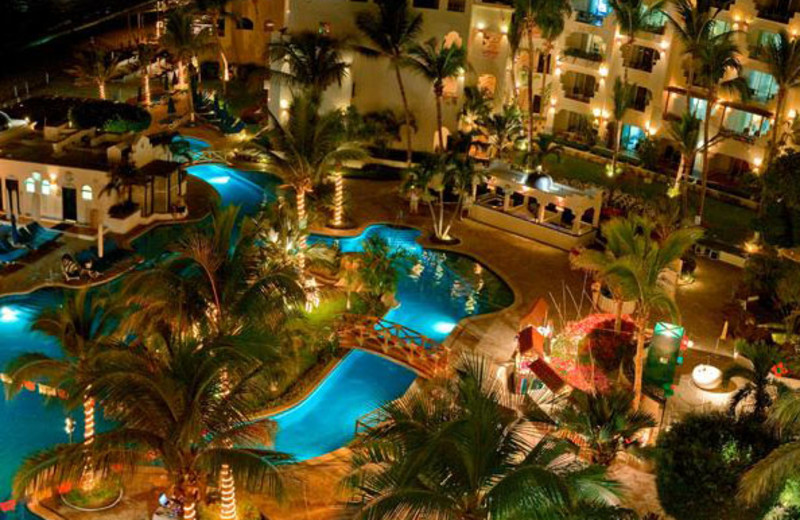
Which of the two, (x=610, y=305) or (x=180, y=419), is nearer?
(x=180, y=419)

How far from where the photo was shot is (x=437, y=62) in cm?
4109

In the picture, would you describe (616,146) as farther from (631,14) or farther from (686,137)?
(631,14)

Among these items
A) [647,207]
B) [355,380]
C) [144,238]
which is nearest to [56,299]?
[144,238]

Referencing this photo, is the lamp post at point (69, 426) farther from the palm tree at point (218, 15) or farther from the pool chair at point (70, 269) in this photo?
the palm tree at point (218, 15)

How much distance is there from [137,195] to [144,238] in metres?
2.13

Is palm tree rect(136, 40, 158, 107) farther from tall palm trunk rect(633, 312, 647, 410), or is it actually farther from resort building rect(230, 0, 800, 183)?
tall palm trunk rect(633, 312, 647, 410)

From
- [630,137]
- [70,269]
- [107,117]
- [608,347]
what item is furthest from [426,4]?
[608,347]

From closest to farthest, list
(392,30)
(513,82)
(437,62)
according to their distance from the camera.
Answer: (437,62) < (392,30) < (513,82)

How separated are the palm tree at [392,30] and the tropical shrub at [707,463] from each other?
25.9m

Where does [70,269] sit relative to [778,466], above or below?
below

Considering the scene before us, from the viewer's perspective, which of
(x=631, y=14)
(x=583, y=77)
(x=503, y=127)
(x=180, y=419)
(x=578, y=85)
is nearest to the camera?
(x=180, y=419)

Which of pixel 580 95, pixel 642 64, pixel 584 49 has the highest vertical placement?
pixel 584 49

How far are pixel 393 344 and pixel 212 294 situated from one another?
24.8 feet

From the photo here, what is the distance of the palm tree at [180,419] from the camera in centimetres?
1728
